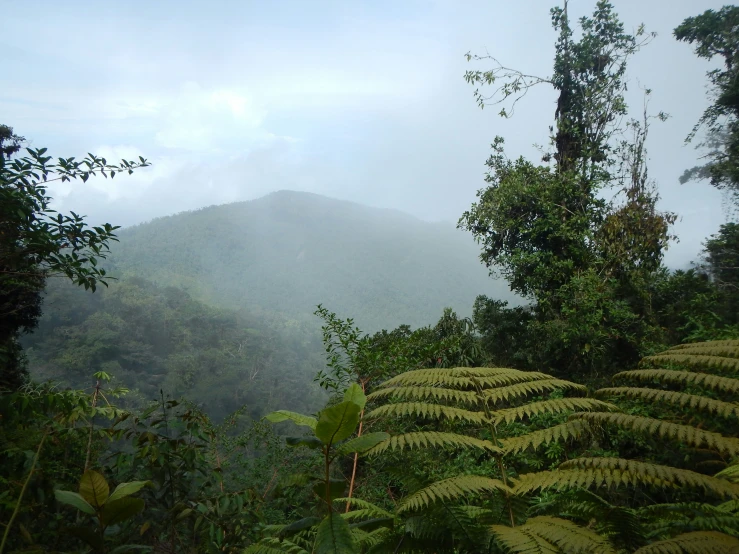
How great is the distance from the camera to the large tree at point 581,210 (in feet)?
22.1

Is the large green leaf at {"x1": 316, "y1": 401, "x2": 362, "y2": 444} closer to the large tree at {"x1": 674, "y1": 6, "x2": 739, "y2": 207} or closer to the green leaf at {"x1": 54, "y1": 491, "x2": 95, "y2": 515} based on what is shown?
the green leaf at {"x1": 54, "y1": 491, "x2": 95, "y2": 515}

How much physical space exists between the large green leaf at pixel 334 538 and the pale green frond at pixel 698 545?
1.37 ft

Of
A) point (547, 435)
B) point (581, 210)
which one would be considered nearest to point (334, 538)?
point (547, 435)

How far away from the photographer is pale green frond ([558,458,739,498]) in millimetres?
810

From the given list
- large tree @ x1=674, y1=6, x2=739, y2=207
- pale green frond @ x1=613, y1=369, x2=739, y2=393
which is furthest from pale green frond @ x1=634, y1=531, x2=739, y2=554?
large tree @ x1=674, y1=6, x2=739, y2=207

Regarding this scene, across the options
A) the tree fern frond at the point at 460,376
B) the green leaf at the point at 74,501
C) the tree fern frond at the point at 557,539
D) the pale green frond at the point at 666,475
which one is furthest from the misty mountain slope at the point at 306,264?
the green leaf at the point at 74,501

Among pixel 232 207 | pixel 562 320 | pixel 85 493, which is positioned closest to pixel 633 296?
pixel 562 320

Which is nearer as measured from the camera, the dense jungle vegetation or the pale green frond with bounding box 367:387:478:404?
the dense jungle vegetation

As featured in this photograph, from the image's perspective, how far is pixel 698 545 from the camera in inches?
24.1

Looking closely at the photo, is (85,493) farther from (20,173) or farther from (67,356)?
(67,356)

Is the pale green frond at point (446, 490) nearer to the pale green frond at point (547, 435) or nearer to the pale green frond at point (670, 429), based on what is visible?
the pale green frond at point (547, 435)

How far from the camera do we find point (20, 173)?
178 cm

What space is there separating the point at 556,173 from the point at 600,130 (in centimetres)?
117

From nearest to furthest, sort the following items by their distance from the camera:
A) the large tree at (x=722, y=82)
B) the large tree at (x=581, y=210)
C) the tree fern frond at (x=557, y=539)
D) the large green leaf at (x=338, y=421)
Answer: the large green leaf at (x=338, y=421), the tree fern frond at (x=557, y=539), the large tree at (x=581, y=210), the large tree at (x=722, y=82)
